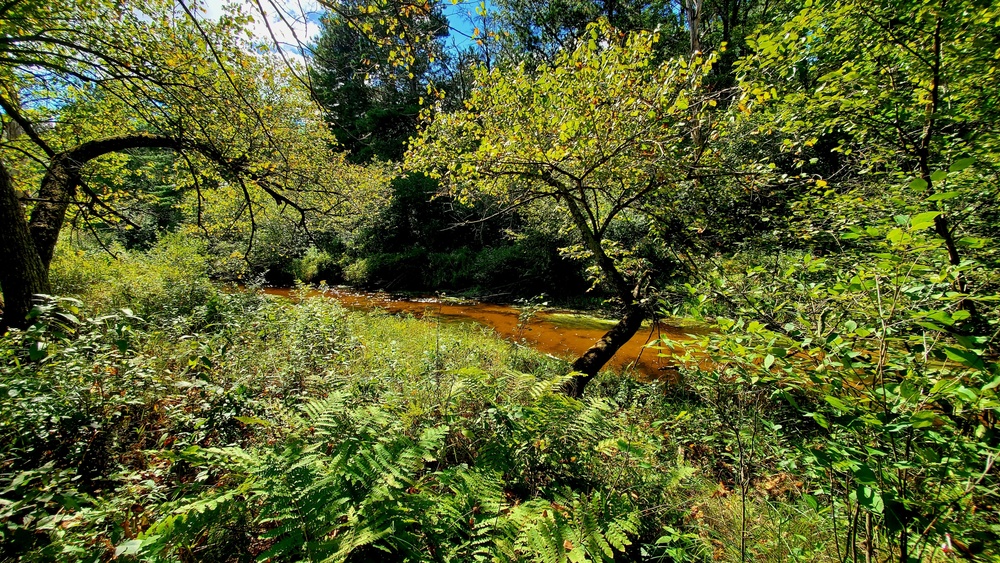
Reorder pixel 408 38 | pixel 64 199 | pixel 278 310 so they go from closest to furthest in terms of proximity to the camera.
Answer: pixel 408 38, pixel 64 199, pixel 278 310

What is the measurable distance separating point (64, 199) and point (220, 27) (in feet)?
10.2

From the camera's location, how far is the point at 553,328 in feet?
33.7

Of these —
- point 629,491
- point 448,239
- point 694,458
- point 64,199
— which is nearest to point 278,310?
point 64,199

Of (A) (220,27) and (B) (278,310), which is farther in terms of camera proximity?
(B) (278,310)

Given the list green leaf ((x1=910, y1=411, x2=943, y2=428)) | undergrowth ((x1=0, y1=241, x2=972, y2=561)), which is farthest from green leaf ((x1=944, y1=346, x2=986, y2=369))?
undergrowth ((x1=0, y1=241, x2=972, y2=561))

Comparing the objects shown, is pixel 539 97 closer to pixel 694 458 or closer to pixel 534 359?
pixel 534 359

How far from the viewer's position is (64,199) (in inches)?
177

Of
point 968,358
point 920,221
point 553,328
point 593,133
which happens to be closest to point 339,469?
point 968,358

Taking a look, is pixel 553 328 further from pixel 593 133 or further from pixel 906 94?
pixel 906 94

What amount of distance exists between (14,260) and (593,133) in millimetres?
6559

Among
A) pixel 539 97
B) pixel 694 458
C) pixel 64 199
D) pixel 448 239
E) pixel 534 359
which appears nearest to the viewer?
pixel 694 458

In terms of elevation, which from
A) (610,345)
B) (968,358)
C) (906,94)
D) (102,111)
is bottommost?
(610,345)

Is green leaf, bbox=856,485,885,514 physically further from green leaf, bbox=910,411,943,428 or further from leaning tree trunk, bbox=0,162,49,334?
leaning tree trunk, bbox=0,162,49,334

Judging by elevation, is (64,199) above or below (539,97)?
below
